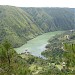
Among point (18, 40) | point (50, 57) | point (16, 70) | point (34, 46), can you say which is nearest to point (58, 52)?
point (50, 57)

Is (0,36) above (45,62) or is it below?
above

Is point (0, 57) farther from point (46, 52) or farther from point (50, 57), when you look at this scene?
point (46, 52)

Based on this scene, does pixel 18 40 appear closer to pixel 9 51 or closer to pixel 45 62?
pixel 45 62

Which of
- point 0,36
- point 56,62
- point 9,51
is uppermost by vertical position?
point 0,36

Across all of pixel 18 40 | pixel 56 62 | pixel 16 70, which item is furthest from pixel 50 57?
pixel 16 70

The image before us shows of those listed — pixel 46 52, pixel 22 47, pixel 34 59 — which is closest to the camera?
pixel 34 59

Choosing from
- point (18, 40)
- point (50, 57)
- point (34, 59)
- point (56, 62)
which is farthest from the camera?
point (18, 40)

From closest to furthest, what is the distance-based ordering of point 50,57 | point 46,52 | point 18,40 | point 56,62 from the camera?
point 56,62 → point 50,57 → point 46,52 → point 18,40

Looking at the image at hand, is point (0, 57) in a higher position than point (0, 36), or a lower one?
lower

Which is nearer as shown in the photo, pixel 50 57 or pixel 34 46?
pixel 50 57
